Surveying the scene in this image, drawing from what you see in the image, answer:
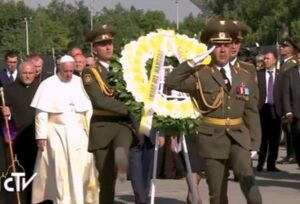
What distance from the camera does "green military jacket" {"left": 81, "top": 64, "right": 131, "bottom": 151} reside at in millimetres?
8672

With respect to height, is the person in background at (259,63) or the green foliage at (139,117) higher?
the person in background at (259,63)

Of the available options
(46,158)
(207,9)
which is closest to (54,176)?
(46,158)

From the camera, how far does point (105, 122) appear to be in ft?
28.9

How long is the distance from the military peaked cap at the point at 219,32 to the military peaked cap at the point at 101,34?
4.77ft

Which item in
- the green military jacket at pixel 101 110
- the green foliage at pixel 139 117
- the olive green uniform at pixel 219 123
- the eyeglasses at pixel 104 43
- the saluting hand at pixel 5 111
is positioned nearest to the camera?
the olive green uniform at pixel 219 123

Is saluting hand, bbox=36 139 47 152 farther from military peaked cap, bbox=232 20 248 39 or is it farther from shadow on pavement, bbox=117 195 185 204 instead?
military peaked cap, bbox=232 20 248 39

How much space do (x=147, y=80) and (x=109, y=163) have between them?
92 cm

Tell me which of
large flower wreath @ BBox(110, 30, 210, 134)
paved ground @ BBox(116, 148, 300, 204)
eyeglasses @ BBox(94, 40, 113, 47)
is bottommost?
paved ground @ BBox(116, 148, 300, 204)

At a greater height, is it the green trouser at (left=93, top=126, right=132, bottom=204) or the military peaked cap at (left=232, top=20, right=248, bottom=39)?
the military peaked cap at (left=232, top=20, right=248, bottom=39)

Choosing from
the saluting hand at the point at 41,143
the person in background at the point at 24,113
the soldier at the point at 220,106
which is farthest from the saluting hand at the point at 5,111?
the soldier at the point at 220,106

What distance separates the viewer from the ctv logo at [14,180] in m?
10.2

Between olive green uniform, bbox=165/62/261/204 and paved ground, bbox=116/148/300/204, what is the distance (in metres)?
3.18

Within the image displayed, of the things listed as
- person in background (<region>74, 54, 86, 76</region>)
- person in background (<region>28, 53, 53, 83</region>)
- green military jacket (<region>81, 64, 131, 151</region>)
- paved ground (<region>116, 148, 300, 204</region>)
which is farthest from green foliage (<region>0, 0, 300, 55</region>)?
green military jacket (<region>81, 64, 131, 151</region>)

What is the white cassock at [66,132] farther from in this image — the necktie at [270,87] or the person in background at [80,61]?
the necktie at [270,87]
